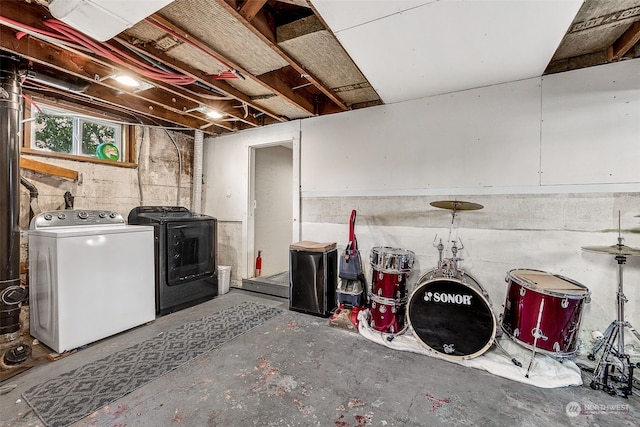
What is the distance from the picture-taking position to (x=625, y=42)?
6.39 feet

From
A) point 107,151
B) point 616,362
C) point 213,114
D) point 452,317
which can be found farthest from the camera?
point 213,114

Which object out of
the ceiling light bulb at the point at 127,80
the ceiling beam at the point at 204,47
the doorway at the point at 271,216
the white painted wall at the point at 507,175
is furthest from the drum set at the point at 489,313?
the ceiling light bulb at the point at 127,80

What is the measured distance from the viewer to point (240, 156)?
4.10 metres

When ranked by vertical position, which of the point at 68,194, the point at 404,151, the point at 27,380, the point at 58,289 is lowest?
the point at 27,380

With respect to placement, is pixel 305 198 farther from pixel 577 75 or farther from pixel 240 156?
pixel 577 75

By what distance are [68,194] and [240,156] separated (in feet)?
6.78

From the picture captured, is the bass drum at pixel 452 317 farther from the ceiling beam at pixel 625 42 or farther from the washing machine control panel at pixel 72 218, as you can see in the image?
the washing machine control panel at pixel 72 218

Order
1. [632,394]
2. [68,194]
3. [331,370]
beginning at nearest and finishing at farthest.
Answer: [632,394]
[331,370]
[68,194]

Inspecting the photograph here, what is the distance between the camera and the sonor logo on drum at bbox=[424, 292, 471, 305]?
6.63 feet

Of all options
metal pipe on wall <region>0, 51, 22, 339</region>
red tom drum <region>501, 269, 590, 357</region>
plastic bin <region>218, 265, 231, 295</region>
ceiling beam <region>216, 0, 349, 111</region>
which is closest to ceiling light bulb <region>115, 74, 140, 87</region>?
metal pipe on wall <region>0, 51, 22, 339</region>

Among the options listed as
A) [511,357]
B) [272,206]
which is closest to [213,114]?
[272,206]

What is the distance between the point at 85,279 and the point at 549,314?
12.1 feet

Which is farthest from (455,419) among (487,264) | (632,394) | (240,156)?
(240,156)

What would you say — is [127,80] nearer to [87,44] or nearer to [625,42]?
[87,44]
